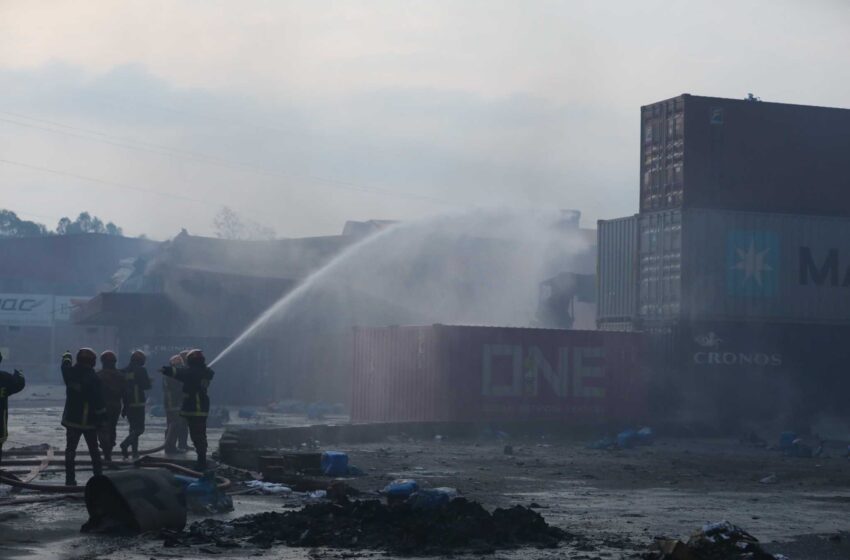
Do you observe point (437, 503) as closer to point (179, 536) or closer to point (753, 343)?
point (179, 536)

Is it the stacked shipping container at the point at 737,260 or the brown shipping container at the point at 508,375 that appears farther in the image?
the stacked shipping container at the point at 737,260

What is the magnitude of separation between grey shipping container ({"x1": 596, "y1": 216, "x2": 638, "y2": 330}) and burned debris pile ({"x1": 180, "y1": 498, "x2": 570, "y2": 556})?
2164cm

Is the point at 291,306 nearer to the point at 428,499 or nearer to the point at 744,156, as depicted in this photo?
the point at 744,156

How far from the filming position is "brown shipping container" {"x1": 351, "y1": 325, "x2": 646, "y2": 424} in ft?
99.0

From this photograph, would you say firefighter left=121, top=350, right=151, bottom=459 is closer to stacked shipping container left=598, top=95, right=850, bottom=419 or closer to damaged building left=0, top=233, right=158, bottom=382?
stacked shipping container left=598, top=95, right=850, bottom=419

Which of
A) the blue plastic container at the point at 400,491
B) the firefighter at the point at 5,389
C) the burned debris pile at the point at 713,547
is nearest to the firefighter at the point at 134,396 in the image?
the firefighter at the point at 5,389

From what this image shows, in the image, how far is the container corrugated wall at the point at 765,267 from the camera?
30.9m

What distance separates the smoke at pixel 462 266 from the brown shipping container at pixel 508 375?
76.1 feet

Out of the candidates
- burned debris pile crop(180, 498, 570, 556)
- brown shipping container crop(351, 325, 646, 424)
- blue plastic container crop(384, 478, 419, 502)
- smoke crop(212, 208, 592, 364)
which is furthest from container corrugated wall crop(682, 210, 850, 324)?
smoke crop(212, 208, 592, 364)

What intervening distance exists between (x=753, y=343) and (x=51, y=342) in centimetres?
5522

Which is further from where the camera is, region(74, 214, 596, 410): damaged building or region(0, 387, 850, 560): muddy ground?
region(74, 214, 596, 410): damaged building

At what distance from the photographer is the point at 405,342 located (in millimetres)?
31797

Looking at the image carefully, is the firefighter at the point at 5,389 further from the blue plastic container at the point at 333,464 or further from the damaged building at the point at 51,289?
the damaged building at the point at 51,289

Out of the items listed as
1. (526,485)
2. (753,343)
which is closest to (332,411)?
(753,343)
